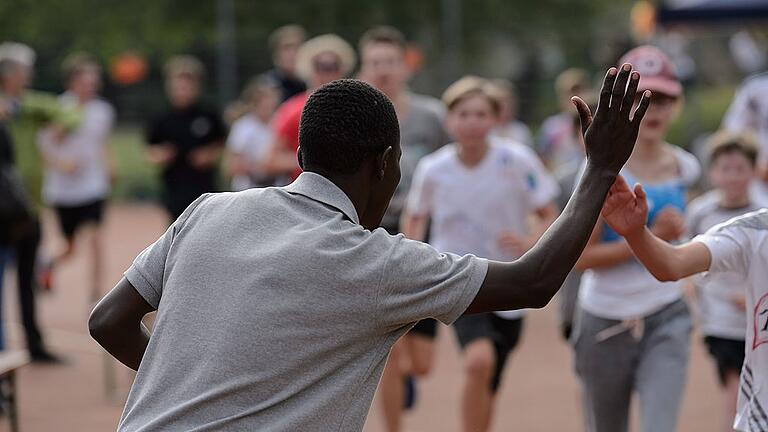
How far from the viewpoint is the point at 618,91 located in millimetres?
3234

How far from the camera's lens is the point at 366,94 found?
315cm

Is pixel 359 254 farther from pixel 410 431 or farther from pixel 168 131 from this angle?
pixel 168 131

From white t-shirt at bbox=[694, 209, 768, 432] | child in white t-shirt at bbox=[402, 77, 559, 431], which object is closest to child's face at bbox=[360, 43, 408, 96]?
child in white t-shirt at bbox=[402, 77, 559, 431]

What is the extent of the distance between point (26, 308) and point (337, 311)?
8.10 metres

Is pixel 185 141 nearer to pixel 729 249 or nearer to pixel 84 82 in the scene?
pixel 84 82

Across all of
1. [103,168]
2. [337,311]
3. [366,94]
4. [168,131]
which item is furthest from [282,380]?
[103,168]

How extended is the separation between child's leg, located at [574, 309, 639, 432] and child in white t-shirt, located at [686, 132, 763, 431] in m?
0.94

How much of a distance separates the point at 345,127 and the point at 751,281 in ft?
5.21

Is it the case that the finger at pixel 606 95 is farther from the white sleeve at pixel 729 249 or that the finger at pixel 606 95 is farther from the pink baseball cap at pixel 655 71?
the pink baseball cap at pixel 655 71

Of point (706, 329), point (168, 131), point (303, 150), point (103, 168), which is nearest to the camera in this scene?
point (303, 150)

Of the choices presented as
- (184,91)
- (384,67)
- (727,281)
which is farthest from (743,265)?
(184,91)

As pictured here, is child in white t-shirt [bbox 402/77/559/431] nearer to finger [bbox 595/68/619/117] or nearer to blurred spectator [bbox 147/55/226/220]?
finger [bbox 595/68/619/117]

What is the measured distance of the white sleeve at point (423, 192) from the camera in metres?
7.07

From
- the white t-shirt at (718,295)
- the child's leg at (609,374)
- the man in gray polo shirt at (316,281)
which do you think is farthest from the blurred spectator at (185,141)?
the man in gray polo shirt at (316,281)
